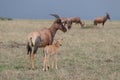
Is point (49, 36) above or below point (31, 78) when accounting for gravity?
above

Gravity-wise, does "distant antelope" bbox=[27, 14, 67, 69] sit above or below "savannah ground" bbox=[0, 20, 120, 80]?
above

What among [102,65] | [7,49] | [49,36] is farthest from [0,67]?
[7,49]

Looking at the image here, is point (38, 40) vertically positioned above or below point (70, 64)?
above

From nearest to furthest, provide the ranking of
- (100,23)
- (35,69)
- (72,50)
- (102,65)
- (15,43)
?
(35,69), (102,65), (72,50), (15,43), (100,23)

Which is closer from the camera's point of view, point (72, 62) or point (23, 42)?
point (72, 62)

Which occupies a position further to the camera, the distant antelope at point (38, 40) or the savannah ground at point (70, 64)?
the distant antelope at point (38, 40)

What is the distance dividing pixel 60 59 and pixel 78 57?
0.83 meters

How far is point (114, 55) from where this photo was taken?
49.1 feet

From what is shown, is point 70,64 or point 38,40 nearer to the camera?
point 38,40

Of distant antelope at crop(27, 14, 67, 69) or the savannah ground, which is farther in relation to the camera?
distant antelope at crop(27, 14, 67, 69)

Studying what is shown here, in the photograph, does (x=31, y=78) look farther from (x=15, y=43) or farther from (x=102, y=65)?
(x=15, y=43)

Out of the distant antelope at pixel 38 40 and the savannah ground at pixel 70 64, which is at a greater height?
the distant antelope at pixel 38 40

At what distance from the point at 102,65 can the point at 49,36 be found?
1.99 m

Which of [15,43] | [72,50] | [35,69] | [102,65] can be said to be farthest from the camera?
[15,43]
